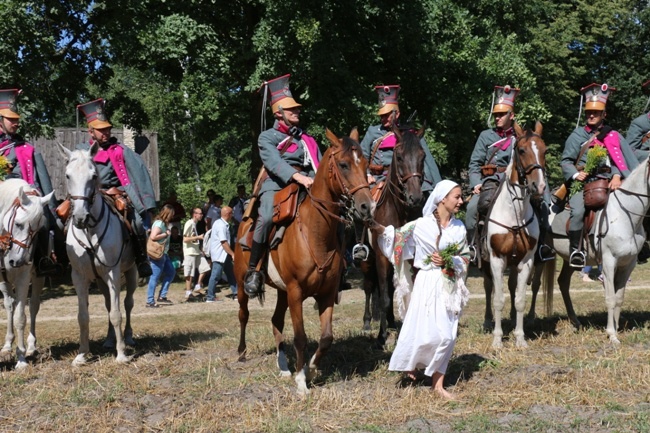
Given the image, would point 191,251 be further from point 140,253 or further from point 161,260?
point 140,253

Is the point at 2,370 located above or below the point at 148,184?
below

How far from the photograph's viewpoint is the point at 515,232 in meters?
10.6

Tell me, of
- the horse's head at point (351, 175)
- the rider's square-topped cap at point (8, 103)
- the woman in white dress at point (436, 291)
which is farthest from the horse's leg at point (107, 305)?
the woman in white dress at point (436, 291)

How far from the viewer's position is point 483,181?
37.8 feet

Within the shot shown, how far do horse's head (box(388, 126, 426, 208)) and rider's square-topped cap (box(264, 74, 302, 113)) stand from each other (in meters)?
1.45

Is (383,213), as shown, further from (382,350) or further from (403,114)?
(403,114)

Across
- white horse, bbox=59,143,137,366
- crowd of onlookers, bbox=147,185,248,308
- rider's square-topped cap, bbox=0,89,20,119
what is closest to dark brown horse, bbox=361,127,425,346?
white horse, bbox=59,143,137,366

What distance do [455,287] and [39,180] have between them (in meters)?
6.55

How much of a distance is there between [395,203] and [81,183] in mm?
4150

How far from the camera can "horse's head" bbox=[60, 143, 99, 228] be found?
9492 mm

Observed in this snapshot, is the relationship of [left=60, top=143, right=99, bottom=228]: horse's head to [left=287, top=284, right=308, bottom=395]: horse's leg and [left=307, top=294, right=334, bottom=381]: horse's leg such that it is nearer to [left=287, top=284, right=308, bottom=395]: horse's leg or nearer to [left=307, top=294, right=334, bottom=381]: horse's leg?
[left=287, top=284, right=308, bottom=395]: horse's leg

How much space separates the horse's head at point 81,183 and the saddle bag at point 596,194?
22.5 feet

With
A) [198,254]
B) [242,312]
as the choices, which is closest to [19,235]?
[242,312]

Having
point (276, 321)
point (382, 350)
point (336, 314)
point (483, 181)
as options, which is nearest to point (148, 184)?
point (276, 321)
